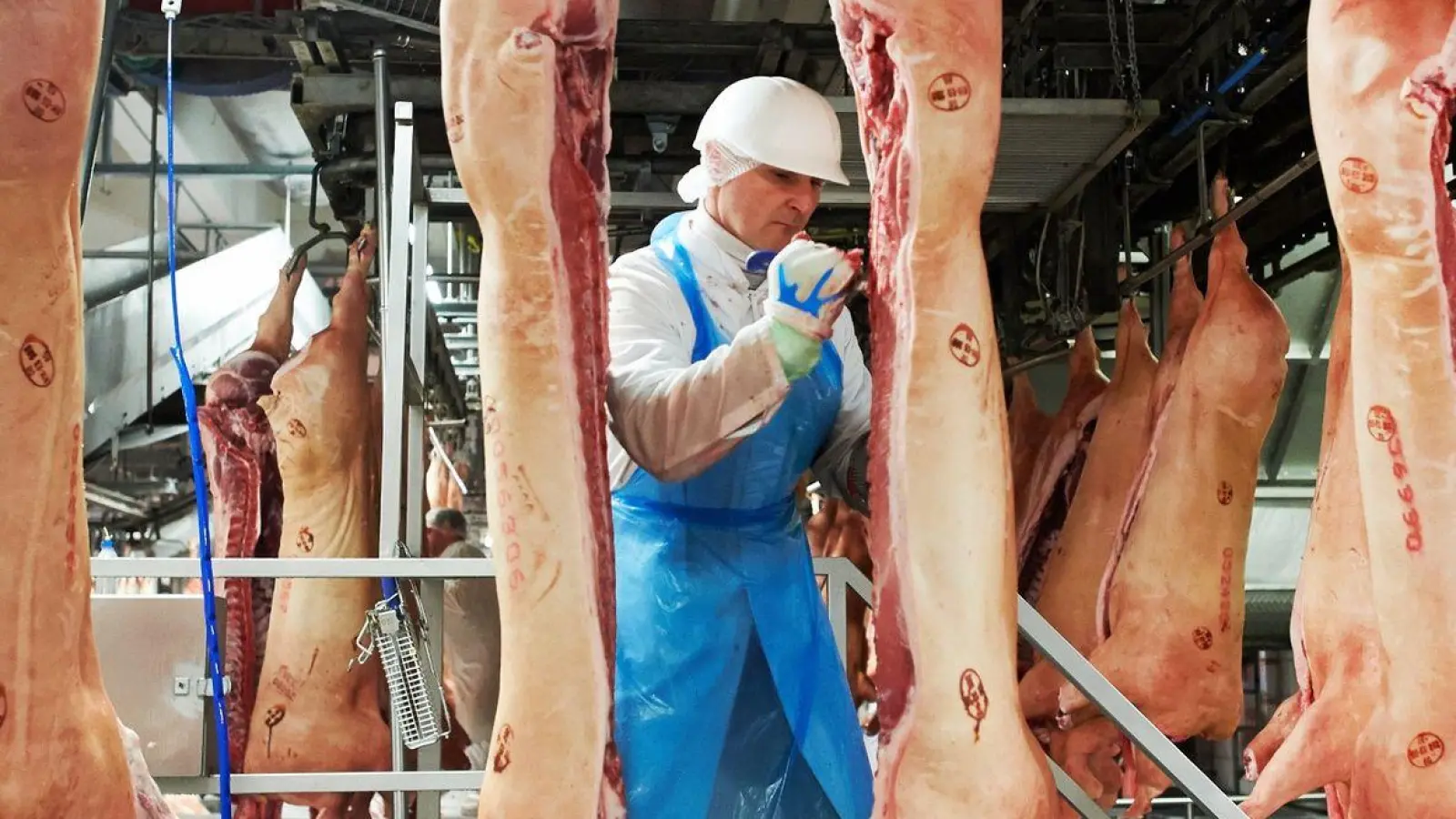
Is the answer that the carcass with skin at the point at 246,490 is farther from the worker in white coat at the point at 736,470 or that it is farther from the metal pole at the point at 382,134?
the worker in white coat at the point at 736,470

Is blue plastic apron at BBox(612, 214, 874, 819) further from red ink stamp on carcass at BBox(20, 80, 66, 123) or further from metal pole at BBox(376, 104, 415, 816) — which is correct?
red ink stamp on carcass at BBox(20, 80, 66, 123)

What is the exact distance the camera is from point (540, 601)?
2012 millimetres

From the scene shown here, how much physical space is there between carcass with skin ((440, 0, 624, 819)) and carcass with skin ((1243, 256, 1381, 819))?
1119mm

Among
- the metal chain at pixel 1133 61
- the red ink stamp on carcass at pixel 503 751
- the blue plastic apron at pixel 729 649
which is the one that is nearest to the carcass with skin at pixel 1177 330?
the metal chain at pixel 1133 61

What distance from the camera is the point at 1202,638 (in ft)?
13.6

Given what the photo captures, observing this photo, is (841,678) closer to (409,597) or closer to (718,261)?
(718,261)

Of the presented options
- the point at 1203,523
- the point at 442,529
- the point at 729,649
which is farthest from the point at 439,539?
the point at 729,649

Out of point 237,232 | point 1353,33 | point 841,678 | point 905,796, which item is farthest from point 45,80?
point 237,232

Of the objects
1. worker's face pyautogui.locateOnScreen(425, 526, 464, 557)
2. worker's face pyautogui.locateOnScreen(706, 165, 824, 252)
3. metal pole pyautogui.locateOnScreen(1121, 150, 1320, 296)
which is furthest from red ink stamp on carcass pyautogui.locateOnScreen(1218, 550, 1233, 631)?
worker's face pyautogui.locateOnScreen(425, 526, 464, 557)

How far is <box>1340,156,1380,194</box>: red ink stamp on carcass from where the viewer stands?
2338 millimetres

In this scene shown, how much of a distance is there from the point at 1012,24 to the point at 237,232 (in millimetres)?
7636

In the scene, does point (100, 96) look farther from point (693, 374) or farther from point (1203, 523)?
point (1203, 523)

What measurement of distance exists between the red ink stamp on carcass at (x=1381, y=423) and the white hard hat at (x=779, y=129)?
100 cm

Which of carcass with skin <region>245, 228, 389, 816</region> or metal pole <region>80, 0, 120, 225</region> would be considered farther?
carcass with skin <region>245, 228, 389, 816</region>
